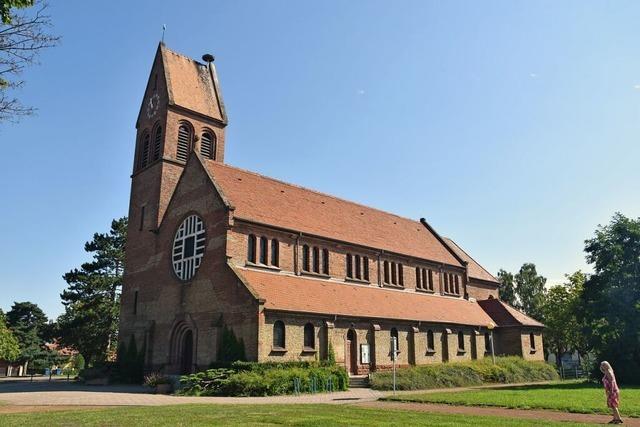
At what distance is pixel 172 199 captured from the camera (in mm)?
37656

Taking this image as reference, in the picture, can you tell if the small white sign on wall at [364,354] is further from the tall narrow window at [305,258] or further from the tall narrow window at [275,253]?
the tall narrow window at [275,253]

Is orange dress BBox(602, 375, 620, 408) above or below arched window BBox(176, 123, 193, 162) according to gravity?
below

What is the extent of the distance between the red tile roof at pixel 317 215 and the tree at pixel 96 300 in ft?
95.3

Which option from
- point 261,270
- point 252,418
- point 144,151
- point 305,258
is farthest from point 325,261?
point 252,418

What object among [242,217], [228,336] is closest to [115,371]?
[228,336]

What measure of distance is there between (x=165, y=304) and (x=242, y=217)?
28.0 feet

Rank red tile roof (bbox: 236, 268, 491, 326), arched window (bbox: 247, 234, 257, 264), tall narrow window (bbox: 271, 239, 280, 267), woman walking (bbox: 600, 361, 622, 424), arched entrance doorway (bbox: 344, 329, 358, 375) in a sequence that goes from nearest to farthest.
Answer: woman walking (bbox: 600, 361, 622, 424) < red tile roof (bbox: 236, 268, 491, 326) < arched window (bbox: 247, 234, 257, 264) < arched entrance doorway (bbox: 344, 329, 358, 375) < tall narrow window (bbox: 271, 239, 280, 267)

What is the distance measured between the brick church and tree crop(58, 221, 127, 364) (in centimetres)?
2015

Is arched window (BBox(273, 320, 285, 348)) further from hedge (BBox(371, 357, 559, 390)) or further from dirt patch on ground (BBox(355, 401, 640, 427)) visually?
dirt patch on ground (BBox(355, 401, 640, 427))

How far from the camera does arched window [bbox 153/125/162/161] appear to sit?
4094 centimetres

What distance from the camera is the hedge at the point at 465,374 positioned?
1121 inches

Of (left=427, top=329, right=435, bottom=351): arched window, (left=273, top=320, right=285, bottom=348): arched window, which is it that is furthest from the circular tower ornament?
(left=427, top=329, right=435, bottom=351): arched window

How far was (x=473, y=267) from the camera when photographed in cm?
5353

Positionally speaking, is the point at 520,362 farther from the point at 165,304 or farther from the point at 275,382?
the point at 165,304
